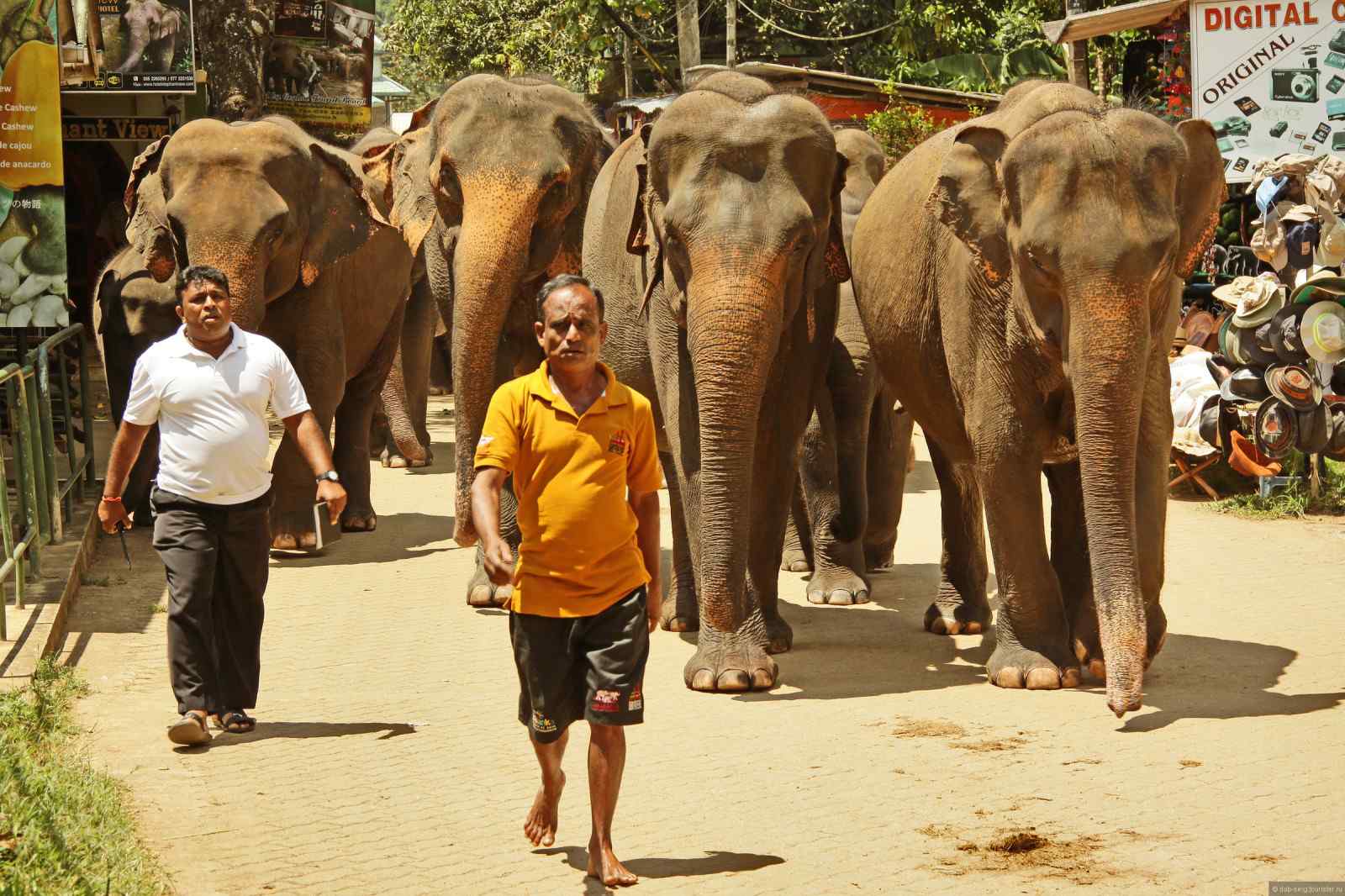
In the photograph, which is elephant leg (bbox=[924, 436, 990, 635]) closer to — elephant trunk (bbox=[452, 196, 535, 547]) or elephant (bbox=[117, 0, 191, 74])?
elephant trunk (bbox=[452, 196, 535, 547])

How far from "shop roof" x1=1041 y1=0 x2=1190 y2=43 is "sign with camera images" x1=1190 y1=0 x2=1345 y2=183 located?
12.1 inches

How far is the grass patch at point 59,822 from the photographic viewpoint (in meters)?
5.32

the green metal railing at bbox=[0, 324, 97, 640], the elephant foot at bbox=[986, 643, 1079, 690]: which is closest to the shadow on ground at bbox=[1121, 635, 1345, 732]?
the elephant foot at bbox=[986, 643, 1079, 690]

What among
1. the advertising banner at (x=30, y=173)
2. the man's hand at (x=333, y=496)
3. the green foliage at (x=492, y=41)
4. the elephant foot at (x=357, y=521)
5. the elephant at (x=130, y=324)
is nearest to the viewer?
the man's hand at (x=333, y=496)

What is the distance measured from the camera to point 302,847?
597 cm

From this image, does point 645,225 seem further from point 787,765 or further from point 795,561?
point 795,561

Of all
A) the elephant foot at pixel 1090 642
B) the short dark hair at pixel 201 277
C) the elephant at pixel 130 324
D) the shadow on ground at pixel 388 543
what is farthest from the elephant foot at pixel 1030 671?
the elephant at pixel 130 324

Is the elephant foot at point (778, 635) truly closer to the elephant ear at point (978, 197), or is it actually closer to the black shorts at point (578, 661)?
Answer: the elephant ear at point (978, 197)

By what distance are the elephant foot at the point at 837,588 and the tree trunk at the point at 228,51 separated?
9.13 meters

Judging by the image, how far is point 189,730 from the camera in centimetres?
Result: 720

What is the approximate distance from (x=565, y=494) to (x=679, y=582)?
12.6 ft

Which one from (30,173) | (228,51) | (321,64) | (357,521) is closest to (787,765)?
(30,173)

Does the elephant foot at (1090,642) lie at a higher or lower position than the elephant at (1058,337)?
lower

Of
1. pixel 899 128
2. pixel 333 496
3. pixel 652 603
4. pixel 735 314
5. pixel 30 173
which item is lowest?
pixel 652 603
